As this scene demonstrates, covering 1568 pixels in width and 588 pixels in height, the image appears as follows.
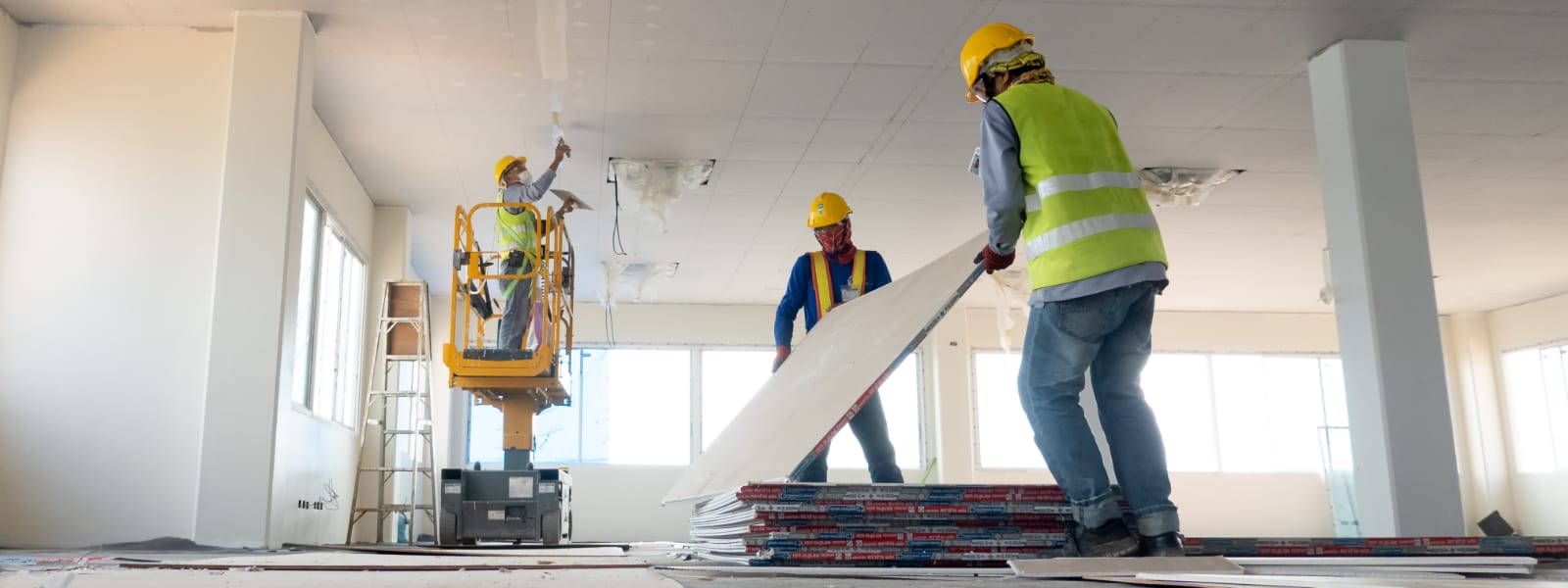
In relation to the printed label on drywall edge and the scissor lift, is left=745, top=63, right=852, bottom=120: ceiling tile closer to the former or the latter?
the scissor lift

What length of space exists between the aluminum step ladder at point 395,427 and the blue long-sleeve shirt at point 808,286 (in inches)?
164

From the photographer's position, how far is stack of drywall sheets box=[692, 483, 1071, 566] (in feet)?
9.53

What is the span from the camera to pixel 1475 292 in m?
13.8

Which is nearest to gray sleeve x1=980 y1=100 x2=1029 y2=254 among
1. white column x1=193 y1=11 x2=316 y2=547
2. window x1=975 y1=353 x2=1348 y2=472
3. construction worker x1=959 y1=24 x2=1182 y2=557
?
construction worker x1=959 y1=24 x2=1182 y2=557

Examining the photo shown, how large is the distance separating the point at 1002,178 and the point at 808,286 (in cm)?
201

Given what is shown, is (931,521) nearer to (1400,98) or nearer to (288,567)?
(288,567)

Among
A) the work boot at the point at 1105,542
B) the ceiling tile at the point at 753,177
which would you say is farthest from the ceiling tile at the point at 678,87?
the work boot at the point at 1105,542

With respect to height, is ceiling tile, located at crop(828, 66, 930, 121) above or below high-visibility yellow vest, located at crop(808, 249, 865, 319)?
above

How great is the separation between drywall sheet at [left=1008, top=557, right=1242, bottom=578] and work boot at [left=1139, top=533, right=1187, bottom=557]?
11 centimetres

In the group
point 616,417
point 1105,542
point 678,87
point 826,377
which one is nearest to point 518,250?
point 678,87

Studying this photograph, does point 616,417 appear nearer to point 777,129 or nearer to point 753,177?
point 753,177

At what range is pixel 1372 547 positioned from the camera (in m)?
3.09

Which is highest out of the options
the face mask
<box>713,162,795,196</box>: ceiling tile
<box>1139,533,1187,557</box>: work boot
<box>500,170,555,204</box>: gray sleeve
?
<box>713,162,795,196</box>: ceiling tile

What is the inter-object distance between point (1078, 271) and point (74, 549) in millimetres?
4817
